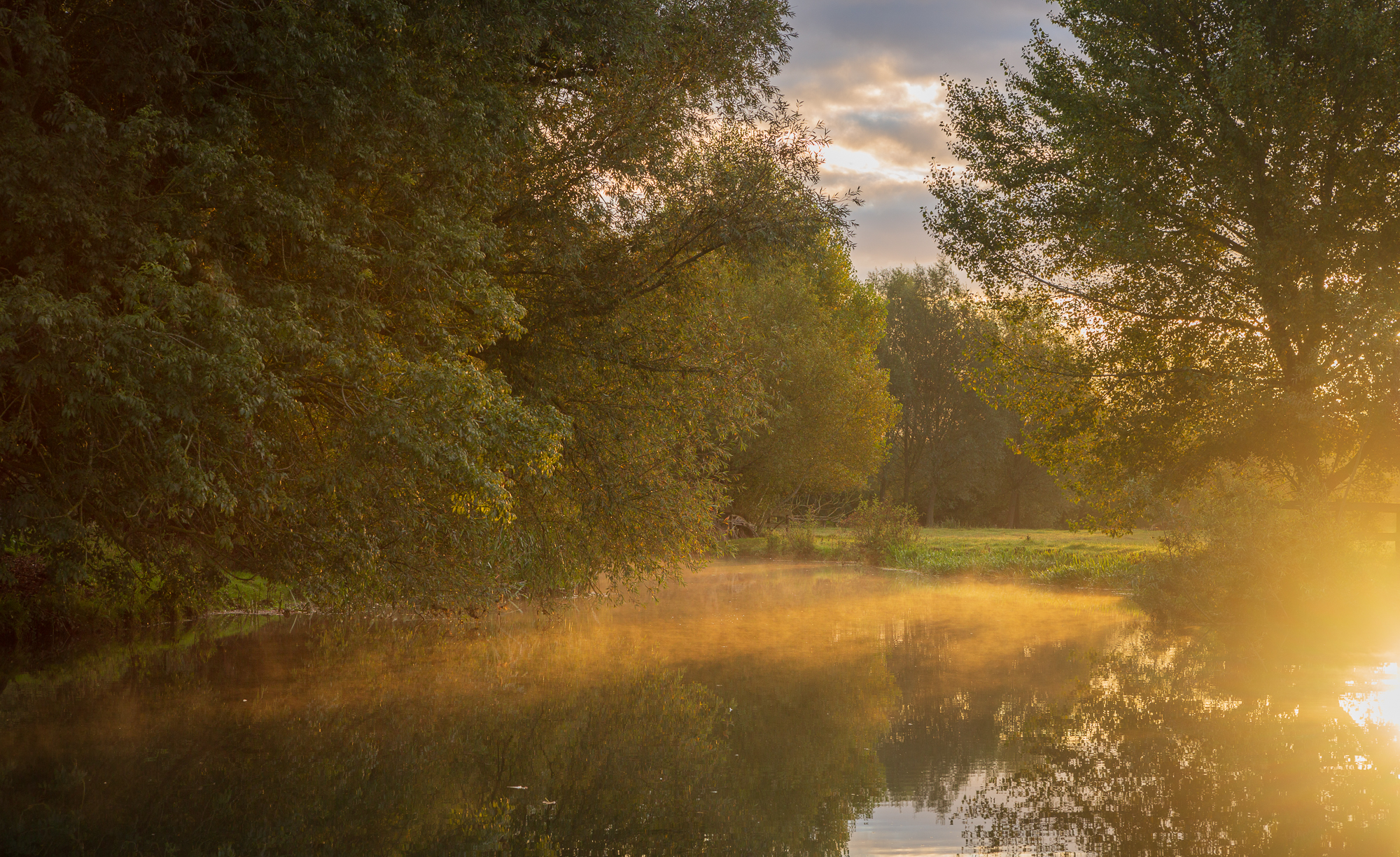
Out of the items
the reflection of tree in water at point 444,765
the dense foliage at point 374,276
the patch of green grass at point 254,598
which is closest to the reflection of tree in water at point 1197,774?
the reflection of tree in water at point 444,765

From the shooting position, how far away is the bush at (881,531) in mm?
34125

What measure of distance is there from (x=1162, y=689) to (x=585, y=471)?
9593mm

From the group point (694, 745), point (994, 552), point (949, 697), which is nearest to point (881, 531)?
point (994, 552)

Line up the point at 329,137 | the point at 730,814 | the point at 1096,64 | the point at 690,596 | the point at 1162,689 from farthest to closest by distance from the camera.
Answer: the point at 690,596, the point at 1096,64, the point at 1162,689, the point at 329,137, the point at 730,814

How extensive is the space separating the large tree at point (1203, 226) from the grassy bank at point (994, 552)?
20.2ft

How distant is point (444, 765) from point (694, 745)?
2.89 metres

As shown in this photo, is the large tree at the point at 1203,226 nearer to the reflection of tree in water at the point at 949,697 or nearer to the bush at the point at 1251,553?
the bush at the point at 1251,553

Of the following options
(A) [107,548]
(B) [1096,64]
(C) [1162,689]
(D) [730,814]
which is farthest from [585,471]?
(B) [1096,64]

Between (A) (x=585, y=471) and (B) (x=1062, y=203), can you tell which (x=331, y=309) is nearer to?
(A) (x=585, y=471)

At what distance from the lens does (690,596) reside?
86.7ft

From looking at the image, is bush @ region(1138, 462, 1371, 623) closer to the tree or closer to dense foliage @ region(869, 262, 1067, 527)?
the tree

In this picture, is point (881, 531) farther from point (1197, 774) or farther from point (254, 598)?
Answer: point (1197, 774)

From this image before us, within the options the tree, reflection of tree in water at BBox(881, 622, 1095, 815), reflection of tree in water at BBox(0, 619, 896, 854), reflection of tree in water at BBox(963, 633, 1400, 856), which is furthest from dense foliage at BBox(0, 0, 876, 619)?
the tree

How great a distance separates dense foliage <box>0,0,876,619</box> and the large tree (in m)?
5.29
